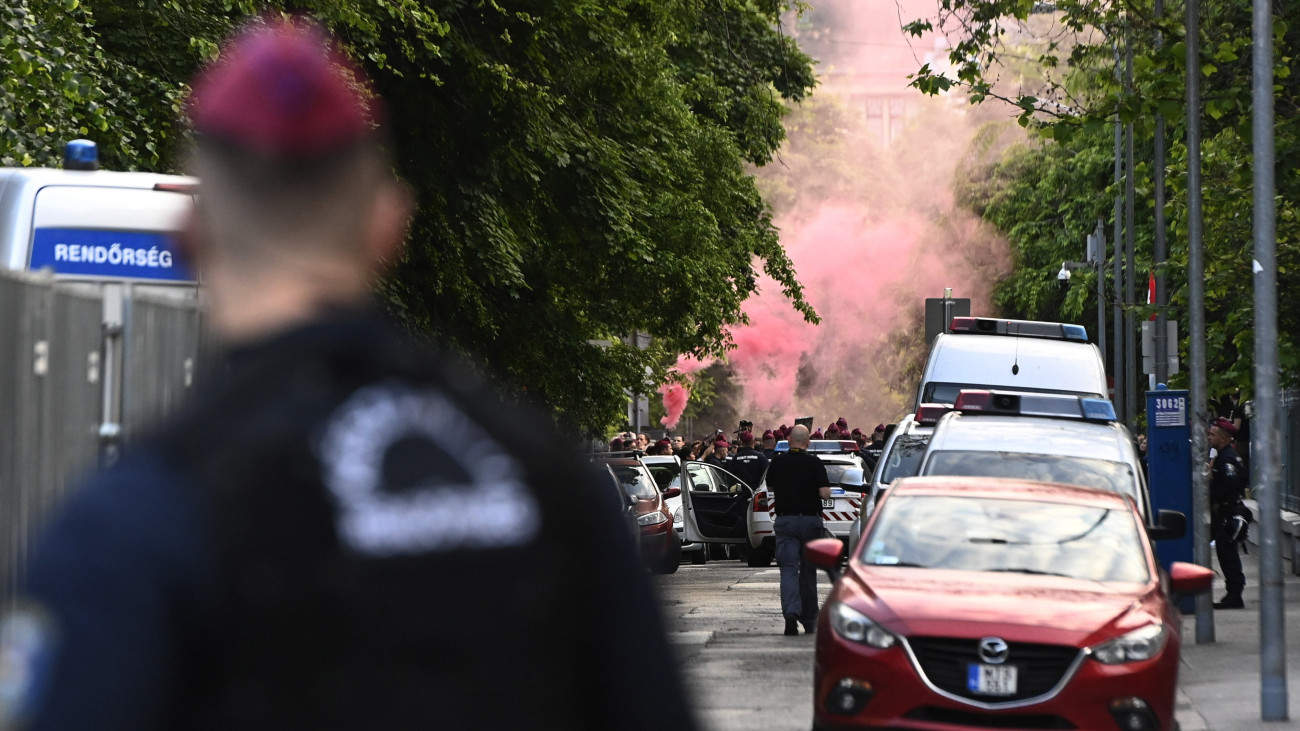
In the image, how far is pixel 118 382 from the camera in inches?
293

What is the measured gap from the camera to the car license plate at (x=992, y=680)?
8703 millimetres

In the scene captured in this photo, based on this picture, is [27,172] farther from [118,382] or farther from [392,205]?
[392,205]

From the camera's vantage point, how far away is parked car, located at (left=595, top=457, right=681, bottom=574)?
72.4ft

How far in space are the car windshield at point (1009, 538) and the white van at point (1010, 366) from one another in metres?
10.2

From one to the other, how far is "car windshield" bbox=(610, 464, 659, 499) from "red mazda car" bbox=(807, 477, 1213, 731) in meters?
12.4

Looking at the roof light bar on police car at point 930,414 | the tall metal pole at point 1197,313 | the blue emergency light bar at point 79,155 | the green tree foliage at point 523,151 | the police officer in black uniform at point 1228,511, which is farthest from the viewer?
the police officer in black uniform at point 1228,511

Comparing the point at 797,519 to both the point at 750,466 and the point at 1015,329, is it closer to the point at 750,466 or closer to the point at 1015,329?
the point at 1015,329

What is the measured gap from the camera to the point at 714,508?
26.8 metres

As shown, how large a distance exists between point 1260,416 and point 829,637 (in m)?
3.66

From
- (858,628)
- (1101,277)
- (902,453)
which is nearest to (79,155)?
(858,628)

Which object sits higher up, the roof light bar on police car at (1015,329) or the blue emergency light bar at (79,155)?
the blue emergency light bar at (79,155)

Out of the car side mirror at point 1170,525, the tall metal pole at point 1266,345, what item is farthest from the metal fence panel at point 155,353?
the tall metal pole at point 1266,345

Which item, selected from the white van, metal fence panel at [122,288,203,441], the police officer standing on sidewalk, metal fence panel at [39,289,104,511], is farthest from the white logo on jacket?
the white van

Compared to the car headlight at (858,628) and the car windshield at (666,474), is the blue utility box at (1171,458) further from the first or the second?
the car windshield at (666,474)
